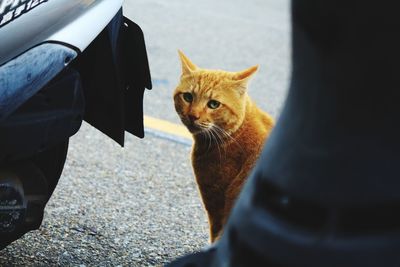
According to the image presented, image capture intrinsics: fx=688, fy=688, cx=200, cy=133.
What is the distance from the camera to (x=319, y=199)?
879 millimetres

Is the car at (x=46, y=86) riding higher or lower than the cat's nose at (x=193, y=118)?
higher

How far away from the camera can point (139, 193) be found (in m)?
3.02

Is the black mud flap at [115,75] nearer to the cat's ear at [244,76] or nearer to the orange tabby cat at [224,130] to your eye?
the orange tabby cat at [224,130]

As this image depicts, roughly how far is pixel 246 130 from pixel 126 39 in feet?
1.53

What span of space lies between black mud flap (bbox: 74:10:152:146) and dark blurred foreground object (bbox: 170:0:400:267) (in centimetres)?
105

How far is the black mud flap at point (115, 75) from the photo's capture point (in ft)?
6.27

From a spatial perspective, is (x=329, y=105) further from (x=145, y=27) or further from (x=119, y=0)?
(x=145, y=27)

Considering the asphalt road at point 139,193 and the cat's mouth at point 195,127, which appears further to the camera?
the asphalt road at point 139,193

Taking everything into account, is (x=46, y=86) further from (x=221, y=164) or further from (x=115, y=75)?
(x=221, y=164)

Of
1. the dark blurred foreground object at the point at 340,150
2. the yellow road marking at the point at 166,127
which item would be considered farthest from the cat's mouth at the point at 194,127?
the yellow road marking at the point at 166,127

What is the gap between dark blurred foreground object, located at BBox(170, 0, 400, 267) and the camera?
85 centimetres

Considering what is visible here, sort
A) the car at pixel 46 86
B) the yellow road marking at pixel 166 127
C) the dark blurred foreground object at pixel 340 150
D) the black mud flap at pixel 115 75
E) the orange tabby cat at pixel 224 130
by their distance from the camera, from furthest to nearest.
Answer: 1. the yellow road marking at pixel 166 127
2. the orange tabby cat at pixel 224 130
3. the black mud flap at pixel 115 75
4. the car at pixel 46 86
5. the dark blurred foreground object at pixel 340 150

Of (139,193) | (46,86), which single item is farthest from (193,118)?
(139,193)

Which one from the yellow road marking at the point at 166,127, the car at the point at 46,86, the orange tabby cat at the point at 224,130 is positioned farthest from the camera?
the yellow road marking at the point at 166,127
